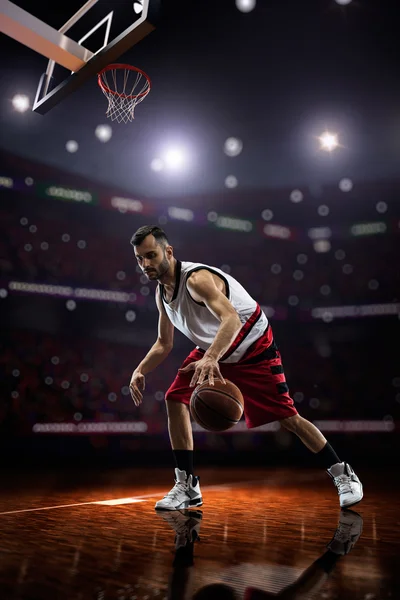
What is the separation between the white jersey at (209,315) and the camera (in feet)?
9.07

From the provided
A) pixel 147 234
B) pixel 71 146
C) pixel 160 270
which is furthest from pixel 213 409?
pixel 71 146

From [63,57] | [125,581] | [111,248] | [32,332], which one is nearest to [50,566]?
[125,581]

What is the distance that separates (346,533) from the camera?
207cm

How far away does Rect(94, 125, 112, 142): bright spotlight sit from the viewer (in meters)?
8.25

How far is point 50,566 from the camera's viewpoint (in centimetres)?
152

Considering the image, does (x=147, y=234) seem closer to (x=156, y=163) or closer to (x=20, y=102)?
(x=20, y=102)

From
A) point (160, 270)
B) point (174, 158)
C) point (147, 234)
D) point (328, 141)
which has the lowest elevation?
point (160, 270)

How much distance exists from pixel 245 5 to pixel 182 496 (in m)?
6.36

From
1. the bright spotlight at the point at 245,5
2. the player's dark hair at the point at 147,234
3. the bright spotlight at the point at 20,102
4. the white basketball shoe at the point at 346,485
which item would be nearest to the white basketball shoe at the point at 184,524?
the white basketball shoe at the point at 346,485

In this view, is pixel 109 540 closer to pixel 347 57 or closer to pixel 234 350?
pixel 234 350

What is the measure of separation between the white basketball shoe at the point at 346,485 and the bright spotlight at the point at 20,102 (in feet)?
22.0

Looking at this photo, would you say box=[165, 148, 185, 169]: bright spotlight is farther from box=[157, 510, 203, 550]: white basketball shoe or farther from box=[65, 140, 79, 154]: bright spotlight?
box=[157, 510, 203, 550]: white basketball shoe

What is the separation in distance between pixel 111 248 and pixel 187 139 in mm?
2244

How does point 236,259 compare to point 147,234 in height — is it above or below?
above
